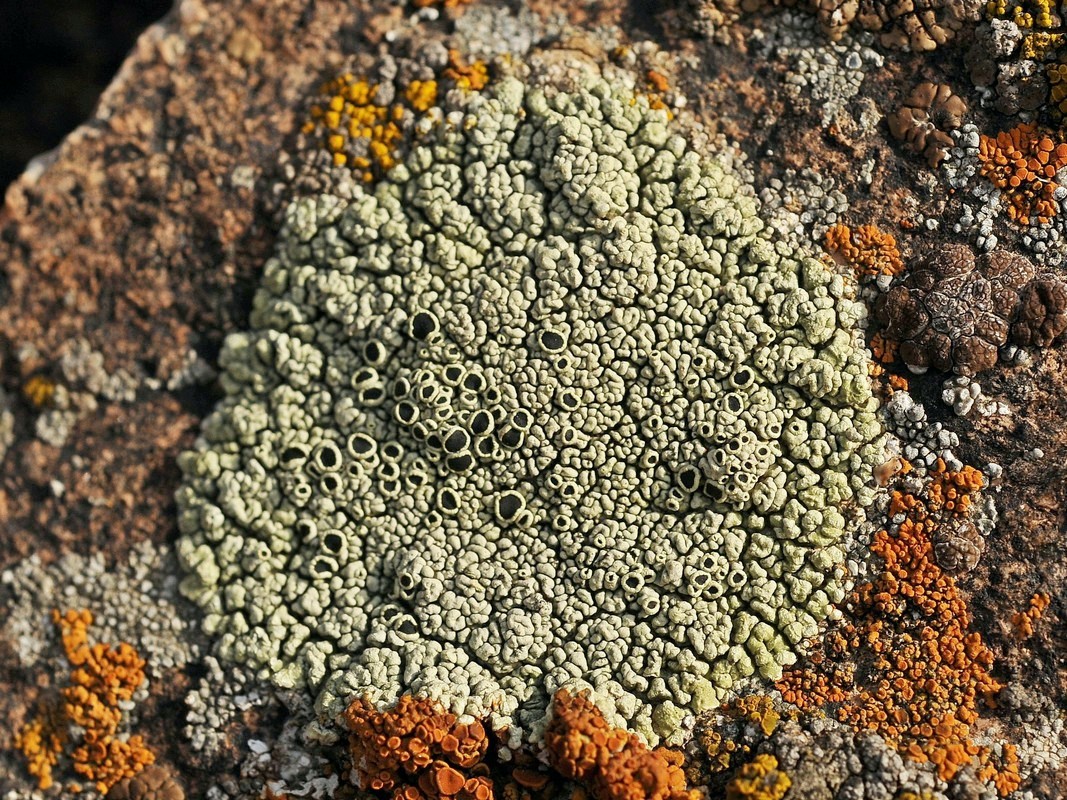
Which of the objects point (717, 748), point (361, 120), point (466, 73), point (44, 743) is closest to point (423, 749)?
point (717, 748)

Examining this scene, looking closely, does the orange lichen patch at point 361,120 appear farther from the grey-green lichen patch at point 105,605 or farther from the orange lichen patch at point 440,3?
the grey-green lichen patch at point 105,605

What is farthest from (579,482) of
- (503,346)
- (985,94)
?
(985,94)

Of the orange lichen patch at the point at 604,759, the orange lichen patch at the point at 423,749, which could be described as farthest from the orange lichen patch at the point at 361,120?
the orange lichen patch at the point at 604,759

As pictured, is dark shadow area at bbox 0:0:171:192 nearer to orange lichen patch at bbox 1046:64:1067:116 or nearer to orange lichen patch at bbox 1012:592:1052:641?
orange lichen patch at bbox 1046:64:1067:116

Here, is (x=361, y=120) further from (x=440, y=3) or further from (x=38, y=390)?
(x=38, y=390)

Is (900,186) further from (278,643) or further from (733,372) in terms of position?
(278,643)

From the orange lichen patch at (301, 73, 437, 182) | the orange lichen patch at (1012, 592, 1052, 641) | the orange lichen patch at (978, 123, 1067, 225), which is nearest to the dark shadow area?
the orange lichen patch at (301, 73, 437, 182)
